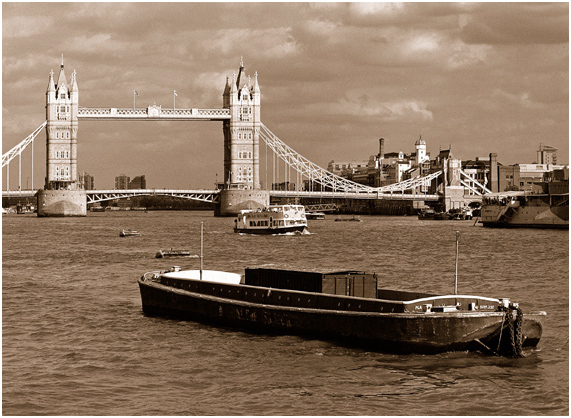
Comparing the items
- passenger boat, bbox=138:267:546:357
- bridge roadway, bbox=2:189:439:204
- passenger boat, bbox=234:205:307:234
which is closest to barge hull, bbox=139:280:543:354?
passenger boat, bbox=138:267:546:357

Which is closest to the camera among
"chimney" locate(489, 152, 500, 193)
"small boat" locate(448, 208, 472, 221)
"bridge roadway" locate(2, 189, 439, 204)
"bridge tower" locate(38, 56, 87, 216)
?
"bridge roadway" locate(2, 189, 439, 204)

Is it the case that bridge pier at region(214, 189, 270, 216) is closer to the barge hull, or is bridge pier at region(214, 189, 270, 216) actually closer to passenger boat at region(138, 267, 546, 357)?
passenger boat at region(138, 267, 546, 357)

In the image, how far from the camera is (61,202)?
14612 cm

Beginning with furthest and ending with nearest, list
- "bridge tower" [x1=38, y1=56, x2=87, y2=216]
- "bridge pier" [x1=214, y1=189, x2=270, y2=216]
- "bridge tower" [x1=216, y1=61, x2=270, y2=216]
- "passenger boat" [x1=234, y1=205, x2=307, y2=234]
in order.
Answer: "bridge tower" [x1=216, y1=61, x2=270, y2=216]
"bridge tower" [x1=38, y1=56, x2=87, y2=216]
"bridge pier" [x1=214, y1=189, x2=270, y2=216]
"passenger boat" [x1=234, y1=205, x2=307, y2=234]

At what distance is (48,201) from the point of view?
480 feet

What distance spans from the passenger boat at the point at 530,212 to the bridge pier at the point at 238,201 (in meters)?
47.3

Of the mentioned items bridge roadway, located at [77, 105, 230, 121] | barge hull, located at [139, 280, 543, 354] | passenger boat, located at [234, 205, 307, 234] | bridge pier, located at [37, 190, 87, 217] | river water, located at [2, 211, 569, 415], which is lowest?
river water, located at [2, 211, 569, 415]

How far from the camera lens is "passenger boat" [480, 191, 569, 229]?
3937 inches

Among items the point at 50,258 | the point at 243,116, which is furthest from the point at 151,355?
the point at 243,116

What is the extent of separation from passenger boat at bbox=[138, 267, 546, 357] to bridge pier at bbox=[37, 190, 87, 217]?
12232 cm

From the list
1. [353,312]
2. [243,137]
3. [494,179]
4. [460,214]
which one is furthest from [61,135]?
[353,312]

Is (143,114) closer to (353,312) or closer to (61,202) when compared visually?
(61,202)

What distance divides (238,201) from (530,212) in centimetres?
5614

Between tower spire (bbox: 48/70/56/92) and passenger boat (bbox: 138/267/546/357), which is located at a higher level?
tower spire (bbox: 48/70/56/92)
